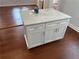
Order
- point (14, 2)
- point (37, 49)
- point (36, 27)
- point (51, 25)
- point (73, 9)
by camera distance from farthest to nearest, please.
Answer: point (14, 2) → point (73, 9) → point (37, 49) → point (51, 25) → point (36, 27)

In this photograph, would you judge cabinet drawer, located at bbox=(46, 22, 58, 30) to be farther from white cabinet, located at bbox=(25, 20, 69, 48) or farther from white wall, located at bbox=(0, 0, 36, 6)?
white wall, located at bbox=(0, 0, 36, 6)

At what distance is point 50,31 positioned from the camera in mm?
2057

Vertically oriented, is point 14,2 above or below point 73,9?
below

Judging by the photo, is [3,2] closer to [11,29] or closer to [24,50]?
[11,29]

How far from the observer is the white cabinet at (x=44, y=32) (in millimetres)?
1846

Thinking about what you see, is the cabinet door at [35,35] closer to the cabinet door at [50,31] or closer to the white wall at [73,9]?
the cabinet door at [50,31]

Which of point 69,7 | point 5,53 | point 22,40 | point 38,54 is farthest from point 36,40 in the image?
point 69,7

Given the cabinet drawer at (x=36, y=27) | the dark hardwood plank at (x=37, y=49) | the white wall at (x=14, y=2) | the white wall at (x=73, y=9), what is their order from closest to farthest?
the cabinet drawer at (x=36, y=27) → the dark hardwood plank at (x=37, y=49) → the white wall at (x=73, y=9) → the white wall at (x=14, y=2)

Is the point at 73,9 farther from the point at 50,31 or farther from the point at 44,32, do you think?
the point at 44,32

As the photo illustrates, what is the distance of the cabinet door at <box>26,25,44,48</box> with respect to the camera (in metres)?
1.82

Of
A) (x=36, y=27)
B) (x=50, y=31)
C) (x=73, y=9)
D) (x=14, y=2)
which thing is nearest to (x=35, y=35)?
(x=36, y=27)

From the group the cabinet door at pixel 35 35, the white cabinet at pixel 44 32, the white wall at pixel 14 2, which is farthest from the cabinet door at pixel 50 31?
the white wall at pixel 14 2

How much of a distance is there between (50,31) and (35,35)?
0.37 metres

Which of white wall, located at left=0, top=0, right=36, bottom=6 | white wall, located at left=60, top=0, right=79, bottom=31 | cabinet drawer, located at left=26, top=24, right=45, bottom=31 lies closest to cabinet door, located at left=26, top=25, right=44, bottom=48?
cabinet drawer, located at left=26, top=24, right=45, bottom=31
